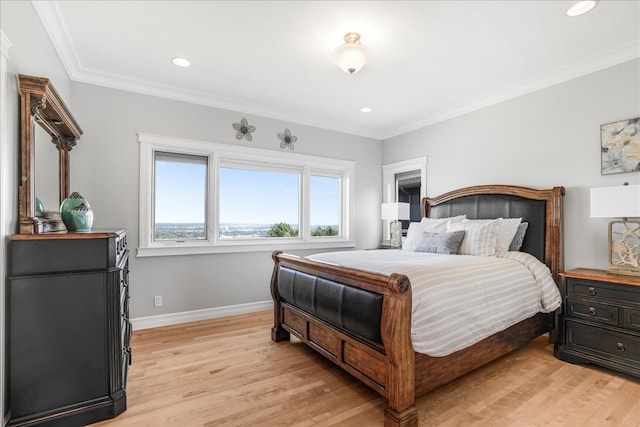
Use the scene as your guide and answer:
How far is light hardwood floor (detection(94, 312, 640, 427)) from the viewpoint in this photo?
6.02 ft

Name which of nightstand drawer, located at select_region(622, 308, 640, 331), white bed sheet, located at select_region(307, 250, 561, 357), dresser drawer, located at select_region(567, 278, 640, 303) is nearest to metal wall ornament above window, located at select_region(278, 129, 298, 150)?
white bed sheet, located at select_region(307, 250, 561, 357)

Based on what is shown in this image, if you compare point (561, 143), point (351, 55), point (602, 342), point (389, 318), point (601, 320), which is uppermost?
point (351, 55)

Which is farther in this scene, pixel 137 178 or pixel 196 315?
pixel 196 315

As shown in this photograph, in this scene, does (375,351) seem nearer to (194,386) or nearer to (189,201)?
(194,386)

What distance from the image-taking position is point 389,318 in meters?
1.74

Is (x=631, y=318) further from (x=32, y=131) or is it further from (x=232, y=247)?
(x=32, y=131)

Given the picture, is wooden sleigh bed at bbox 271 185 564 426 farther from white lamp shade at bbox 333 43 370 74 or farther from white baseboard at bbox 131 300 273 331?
white lamp shade at bbox 333 43 370 74

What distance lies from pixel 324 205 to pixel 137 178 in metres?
2.52

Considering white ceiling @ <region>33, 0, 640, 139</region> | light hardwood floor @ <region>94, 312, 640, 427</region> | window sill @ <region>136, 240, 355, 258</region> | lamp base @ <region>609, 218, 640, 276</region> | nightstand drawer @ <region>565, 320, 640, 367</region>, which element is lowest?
light hardwood floor @ <region>94, 312, 640, 427</region>

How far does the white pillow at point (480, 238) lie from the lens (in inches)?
119

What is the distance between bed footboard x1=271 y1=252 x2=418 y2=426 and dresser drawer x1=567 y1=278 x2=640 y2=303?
Result: 1782 mm

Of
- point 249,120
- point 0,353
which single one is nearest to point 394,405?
point 0,353

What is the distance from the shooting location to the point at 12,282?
166cm

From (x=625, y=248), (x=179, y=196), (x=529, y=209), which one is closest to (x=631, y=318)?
(x=625, y=248)
